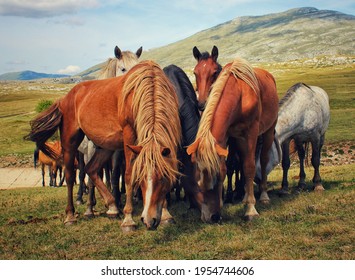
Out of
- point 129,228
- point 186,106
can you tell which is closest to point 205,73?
point 186,106

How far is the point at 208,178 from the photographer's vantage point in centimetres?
686

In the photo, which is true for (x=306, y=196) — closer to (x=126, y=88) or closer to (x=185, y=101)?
(x=185, y=101)

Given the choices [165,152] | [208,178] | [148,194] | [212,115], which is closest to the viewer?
[148,194]

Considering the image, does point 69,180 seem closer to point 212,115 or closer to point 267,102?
point 212,115

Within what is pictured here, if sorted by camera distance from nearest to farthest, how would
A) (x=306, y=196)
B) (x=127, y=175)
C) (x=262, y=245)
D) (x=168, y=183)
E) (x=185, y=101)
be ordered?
(x=262, y=245) < (x=168, y=183) < (x=127, y=175) < (x=185, y=101) < (x=306, y=196)

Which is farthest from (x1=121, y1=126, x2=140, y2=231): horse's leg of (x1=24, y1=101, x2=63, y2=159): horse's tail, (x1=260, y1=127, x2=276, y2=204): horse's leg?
(x1=260, y1=127, x2=276, y2=204): horse's leg

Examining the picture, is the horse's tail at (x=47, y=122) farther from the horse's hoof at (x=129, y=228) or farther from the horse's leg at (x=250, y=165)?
the horse's leg at (x=250, y=165)

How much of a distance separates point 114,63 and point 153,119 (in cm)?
469

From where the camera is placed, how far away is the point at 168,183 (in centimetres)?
636

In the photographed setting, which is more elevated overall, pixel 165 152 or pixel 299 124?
pixel 165 152

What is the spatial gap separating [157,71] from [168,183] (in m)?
2.48

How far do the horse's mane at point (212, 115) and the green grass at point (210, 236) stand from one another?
1.29 metres

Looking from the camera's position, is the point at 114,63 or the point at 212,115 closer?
the point at 212,115

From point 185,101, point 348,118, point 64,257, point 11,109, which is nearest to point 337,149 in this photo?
point 348,118
